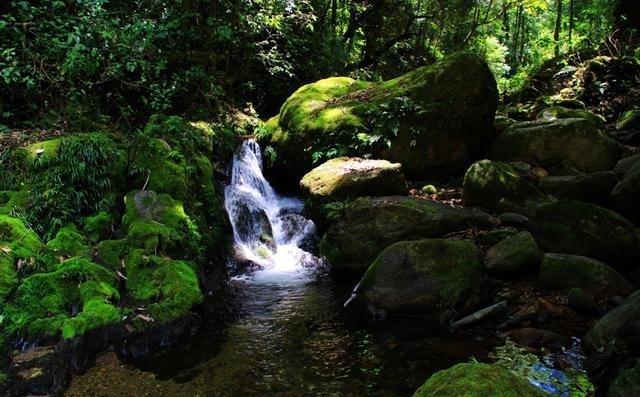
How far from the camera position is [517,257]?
692cm

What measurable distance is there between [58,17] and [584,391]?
9.98 metres

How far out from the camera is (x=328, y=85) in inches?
546

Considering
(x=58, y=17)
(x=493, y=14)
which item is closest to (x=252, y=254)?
(x=58, y=17)

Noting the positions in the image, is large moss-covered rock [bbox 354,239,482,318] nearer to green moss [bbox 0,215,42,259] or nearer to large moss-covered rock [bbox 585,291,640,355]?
large moss-covered rock [bbox 585,291,640,355]

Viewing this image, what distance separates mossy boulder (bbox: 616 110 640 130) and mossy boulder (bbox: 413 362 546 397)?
11354 mm

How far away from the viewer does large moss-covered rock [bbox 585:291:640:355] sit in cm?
469

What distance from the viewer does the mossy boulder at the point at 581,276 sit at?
6.21 meters

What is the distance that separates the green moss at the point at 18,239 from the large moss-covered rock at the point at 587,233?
25.5 feet

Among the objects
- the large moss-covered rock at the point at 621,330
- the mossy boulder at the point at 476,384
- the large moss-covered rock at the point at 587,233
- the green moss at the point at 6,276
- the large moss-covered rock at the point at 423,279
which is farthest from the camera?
the large moss-covered rock at the point at 587,233

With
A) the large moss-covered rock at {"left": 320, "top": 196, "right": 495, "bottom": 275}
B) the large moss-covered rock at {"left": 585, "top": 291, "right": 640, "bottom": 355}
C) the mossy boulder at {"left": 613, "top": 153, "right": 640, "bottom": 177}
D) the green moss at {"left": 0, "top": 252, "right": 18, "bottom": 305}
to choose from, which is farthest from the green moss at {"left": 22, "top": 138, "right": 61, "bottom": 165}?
the mossy boulder at {"left": 613, "top": 153, "right": 640, "bottom": 177}

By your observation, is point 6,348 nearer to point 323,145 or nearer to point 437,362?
point 437,362

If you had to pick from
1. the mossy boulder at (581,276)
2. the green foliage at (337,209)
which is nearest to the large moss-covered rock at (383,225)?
the green foliage at (337,209)

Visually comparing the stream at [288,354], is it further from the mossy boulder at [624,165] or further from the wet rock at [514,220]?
the mossy boulder at [624,165]

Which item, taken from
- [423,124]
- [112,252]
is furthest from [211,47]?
[112,252]
